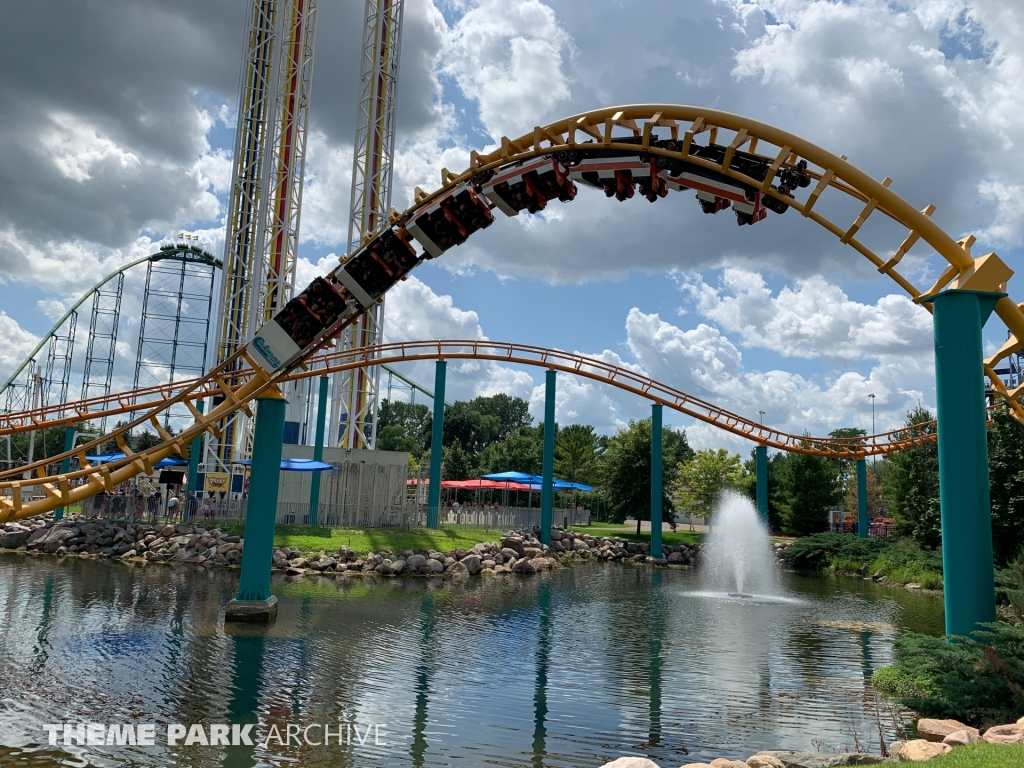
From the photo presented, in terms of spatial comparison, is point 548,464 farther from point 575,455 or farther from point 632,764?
point 575,455

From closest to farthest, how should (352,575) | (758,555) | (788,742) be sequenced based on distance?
(788,742) < (352,575) < (758,555)

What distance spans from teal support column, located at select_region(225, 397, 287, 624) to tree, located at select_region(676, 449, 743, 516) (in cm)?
3790

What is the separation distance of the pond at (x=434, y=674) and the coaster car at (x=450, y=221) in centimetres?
680

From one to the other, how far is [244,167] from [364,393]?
1555 cm

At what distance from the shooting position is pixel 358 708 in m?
9.31

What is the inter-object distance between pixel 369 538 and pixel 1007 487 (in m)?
18.8

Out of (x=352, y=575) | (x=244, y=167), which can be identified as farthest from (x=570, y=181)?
(x=244, y=167)

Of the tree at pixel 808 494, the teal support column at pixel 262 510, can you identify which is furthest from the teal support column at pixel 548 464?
the tree at pixel 808 494

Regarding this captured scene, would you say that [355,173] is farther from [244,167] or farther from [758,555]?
[758,555]

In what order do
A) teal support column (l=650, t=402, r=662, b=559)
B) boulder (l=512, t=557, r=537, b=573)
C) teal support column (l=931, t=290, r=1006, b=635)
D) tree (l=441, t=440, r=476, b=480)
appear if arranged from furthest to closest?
tree (l=441, t=440, r=476, b=480), teal support column (l=650, t=402, r=662, b=559), boulder (l=512, t=557, r=537, b=573), teal support column (l=931, t=290, r=1006, b=635)

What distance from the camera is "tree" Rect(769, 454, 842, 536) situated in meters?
41.9

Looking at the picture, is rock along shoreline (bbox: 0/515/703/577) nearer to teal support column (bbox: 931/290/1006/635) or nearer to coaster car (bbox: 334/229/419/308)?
coaster car (bbox: 334/229/419/308)

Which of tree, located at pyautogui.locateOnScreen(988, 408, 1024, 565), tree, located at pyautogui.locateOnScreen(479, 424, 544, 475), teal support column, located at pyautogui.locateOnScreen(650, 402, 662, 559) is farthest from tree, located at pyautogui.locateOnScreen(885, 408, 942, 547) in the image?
tree, located at pyautogui.locateOnScreen(479, 424, 544, 475)

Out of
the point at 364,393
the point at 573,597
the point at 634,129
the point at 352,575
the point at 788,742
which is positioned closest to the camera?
the point at 788,742
